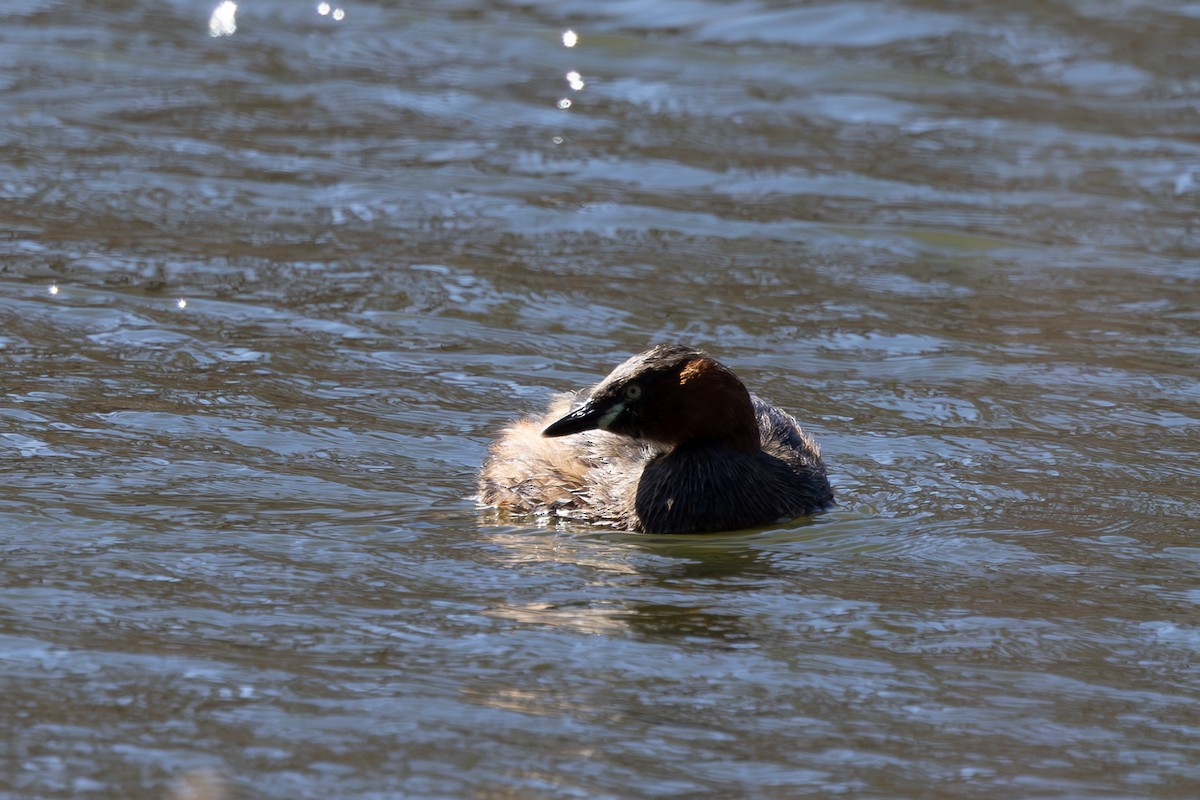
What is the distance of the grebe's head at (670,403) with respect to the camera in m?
7.81

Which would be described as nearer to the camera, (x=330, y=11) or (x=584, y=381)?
(x=584, y=381)

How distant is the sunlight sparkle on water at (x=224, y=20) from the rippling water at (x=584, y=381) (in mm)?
173

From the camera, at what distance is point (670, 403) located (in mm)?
7859

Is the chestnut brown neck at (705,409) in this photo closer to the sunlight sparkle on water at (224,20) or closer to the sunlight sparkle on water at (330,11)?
the sunlight sparkle on water at (224,20)

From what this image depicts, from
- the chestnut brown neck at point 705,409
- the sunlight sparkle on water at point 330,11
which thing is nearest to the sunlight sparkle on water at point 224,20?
the sunlight sparkle on water at point 330,11

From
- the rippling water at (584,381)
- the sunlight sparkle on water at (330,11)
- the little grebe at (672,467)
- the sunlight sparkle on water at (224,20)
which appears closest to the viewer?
the rippling water at (584,381)

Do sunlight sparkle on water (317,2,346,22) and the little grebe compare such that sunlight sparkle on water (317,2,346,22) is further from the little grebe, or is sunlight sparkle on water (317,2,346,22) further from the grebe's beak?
the grebe's beak

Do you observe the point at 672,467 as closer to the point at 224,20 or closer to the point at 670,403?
the point at 670,403

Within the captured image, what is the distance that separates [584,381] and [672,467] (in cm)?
189

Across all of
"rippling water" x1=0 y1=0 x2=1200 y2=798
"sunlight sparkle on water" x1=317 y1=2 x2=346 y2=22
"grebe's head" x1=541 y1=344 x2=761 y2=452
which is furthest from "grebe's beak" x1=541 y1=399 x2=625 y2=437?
"sunlight sparkle on water" x1=317 y1=2 x2=346 y2=22

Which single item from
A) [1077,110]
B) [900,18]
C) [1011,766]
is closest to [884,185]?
[1077,110]

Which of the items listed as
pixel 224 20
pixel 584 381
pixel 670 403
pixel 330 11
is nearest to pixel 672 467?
pixel 670 403

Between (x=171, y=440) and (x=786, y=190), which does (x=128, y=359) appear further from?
(x=786, y=190)

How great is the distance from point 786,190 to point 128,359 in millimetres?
5328
